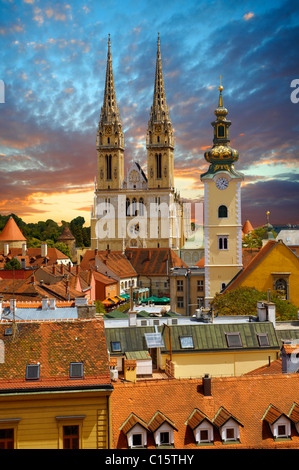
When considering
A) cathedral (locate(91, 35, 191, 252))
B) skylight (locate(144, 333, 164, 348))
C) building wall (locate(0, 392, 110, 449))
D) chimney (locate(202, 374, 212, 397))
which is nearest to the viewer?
building wall (locate(0, 392, 110, 449))

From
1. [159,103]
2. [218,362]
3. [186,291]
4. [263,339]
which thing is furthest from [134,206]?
[218,362]

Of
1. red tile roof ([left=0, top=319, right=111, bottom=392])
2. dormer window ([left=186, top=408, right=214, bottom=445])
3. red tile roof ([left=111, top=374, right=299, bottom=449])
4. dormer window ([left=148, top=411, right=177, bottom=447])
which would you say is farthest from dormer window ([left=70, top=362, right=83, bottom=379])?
dormer window ([left=186, top=408, right=214, bottom=445])

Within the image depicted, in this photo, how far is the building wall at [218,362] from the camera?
69.1 feet

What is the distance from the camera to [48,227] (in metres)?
150

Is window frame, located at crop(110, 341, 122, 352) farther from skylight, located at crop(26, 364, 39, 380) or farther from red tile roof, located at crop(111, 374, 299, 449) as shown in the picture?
skylight, located at crop(26, 364, 39, 380)

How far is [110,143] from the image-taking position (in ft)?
348

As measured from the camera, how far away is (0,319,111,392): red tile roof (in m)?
14.2

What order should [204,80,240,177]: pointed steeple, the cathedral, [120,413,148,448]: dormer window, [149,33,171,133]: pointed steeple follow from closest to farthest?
[120,413,148,448]: dormer window → [204,80,240,177]: pointed steeple → the cathedral → [149,33,171,133]: pointed steeple

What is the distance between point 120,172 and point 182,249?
1848 centimetres

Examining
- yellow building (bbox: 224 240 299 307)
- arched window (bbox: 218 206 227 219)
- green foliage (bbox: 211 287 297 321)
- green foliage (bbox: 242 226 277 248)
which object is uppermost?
green foliage (bbox: 242 226 277 248)

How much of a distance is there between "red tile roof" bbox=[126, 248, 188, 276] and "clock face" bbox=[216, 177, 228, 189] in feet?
120
